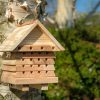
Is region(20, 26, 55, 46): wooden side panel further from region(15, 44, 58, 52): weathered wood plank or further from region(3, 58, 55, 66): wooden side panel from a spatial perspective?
region(3, 58, 55, 66): wooden side panel

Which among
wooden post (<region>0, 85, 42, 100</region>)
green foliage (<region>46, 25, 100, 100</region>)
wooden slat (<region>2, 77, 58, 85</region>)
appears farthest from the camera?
green foliage (<region>46, 25, 100, 100</region>)

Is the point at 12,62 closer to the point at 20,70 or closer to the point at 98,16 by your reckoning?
the point at 20,70

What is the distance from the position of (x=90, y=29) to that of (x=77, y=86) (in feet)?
6.15

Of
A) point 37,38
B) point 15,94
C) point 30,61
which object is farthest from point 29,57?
point 15,94

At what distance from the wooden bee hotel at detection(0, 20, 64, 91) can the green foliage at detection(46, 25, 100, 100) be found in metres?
4.80

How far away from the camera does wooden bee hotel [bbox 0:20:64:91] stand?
2740mm

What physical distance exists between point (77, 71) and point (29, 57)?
17.1ft

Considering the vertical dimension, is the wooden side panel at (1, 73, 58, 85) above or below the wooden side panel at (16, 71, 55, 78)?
below

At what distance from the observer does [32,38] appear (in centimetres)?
280

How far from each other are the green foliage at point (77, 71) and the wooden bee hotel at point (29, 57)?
15.7 feet

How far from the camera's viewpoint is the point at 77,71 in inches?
314

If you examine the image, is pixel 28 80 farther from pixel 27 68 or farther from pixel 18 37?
pixel 18 37

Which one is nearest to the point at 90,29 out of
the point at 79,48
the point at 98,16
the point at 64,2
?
the point at 79,48

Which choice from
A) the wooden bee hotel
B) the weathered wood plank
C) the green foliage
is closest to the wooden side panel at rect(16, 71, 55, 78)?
the wooden bee hotel
